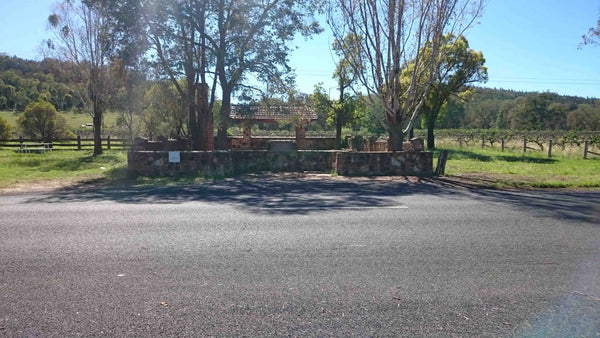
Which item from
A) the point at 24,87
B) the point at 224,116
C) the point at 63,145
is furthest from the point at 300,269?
the point at 24,87

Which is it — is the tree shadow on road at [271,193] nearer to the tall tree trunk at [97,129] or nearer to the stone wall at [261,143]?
the stone wall at [261,143]

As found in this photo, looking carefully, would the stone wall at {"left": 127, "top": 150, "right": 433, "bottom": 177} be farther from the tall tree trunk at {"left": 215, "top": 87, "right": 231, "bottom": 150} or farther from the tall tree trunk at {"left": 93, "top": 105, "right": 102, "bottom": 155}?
the tall tree trunk at {"left": 93, "top": 105, "right": 102, "bottom": 155}

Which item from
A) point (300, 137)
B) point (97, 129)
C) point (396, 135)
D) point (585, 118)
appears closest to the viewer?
point (396, 135)

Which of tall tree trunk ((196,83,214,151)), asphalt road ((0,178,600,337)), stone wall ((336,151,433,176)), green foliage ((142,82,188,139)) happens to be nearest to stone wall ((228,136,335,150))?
green foliage ((142,82,188,139))

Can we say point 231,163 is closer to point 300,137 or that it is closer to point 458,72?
point 300,137

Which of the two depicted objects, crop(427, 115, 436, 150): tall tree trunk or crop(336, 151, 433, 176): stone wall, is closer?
crop(336, 151, 433, 176): stone wall

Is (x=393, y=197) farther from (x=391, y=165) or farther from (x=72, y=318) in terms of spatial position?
(x=72, y=318)

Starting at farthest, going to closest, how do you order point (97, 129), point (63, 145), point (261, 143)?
point (63, 145), point (261, 143), point (97, 129)

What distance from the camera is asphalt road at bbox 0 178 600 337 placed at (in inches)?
173

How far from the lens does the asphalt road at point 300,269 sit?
4387 millimetres

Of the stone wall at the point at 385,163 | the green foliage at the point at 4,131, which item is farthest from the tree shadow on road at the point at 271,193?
the green foliage at the point at 4,131

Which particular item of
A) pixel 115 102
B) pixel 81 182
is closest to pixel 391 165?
pixel 81 182

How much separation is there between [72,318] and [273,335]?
6.11 feet

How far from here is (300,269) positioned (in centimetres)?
585
